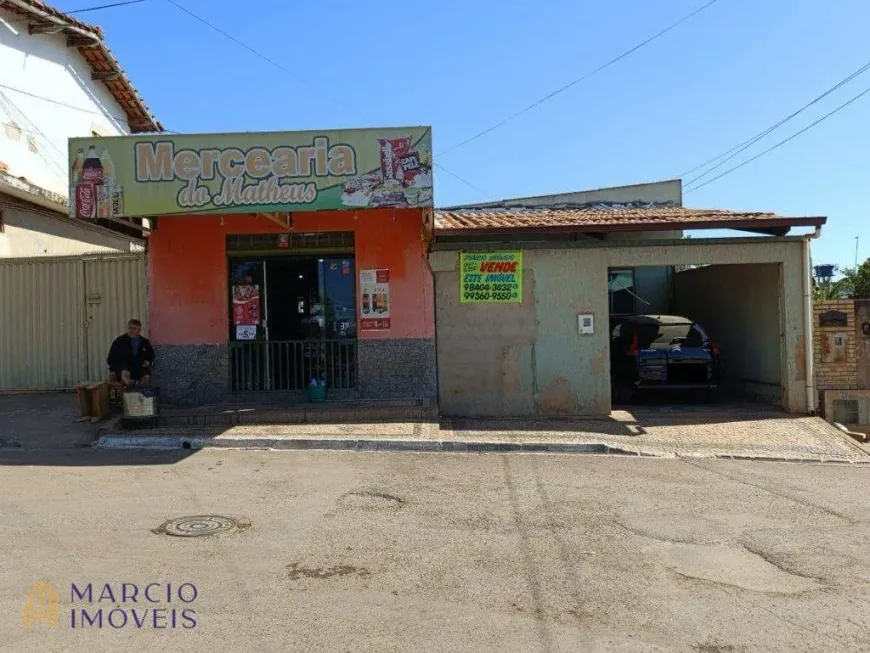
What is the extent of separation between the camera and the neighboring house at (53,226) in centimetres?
1205

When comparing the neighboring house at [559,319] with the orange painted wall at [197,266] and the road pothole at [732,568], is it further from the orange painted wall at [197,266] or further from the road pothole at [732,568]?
the road pothole at [732,568]

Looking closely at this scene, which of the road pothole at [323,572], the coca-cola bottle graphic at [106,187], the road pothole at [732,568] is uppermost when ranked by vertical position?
the coca-cola bottle graphic at [106,187]

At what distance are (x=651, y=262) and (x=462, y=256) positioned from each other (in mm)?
2978

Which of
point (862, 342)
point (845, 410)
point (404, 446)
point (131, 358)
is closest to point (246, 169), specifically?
point (131, 358)

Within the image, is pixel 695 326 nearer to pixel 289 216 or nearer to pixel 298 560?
pixel 289 216

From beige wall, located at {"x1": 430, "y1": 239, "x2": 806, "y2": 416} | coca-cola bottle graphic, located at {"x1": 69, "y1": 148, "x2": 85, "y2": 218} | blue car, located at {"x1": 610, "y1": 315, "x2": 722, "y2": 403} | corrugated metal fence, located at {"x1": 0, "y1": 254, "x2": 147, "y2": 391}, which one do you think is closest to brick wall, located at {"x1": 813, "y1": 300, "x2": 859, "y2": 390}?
beige wall, located at {"x1": 430, "y1": 239, "x2": 806, "y2": 416}

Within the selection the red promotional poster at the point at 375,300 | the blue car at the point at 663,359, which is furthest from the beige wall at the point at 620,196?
the red promotional poster at the point at 375,300

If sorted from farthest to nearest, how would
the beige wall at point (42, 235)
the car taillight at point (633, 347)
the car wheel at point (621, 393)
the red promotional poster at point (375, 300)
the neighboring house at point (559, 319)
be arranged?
the beige wall at point (42, 235), the car wheel at point (621, 393), the car taillight at point (633, 347), the red promotional poster at point (375, 300), the neighboring house at point (559, 319)

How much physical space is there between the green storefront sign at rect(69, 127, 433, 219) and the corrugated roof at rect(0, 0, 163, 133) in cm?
760

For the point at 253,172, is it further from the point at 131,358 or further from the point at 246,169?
the point at 131,358

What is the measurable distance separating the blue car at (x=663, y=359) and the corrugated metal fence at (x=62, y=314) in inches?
334

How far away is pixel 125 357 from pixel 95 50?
10304 millimetres

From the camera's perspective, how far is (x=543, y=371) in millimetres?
10961

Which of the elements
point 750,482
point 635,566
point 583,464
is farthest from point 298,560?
point 750,482
